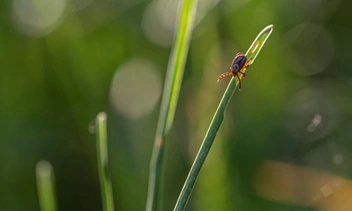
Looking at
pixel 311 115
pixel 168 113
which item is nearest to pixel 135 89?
pixel 311 115

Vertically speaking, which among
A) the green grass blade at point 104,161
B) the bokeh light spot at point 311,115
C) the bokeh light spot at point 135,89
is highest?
the bokeh light spot at point 135,89

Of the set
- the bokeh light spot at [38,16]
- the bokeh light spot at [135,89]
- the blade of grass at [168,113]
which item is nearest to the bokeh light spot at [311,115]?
the bokeh light spot at [135,89]

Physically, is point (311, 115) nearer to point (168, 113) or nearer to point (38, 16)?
point (38, 16)

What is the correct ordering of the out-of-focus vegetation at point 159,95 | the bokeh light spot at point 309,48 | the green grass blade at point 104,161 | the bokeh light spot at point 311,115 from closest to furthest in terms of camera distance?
the green grass blade at point 104,161 → the out-of-focus vegetation at point 159,95 → the bokeh light spot at point 311,115 → the bokeh light spot at point 309,48

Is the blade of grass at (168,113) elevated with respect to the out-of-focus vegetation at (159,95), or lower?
lower

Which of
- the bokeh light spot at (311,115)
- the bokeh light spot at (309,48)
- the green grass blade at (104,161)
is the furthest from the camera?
the bokeh light spot at (309,48)

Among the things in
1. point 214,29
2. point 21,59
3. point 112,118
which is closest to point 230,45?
point 214,29

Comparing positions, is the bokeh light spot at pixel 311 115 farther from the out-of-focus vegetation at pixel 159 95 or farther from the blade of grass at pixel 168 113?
the blade of grass at pixel 168 113

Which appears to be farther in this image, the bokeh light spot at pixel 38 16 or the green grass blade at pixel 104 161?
the bokeh light spot at pixel 38 16
